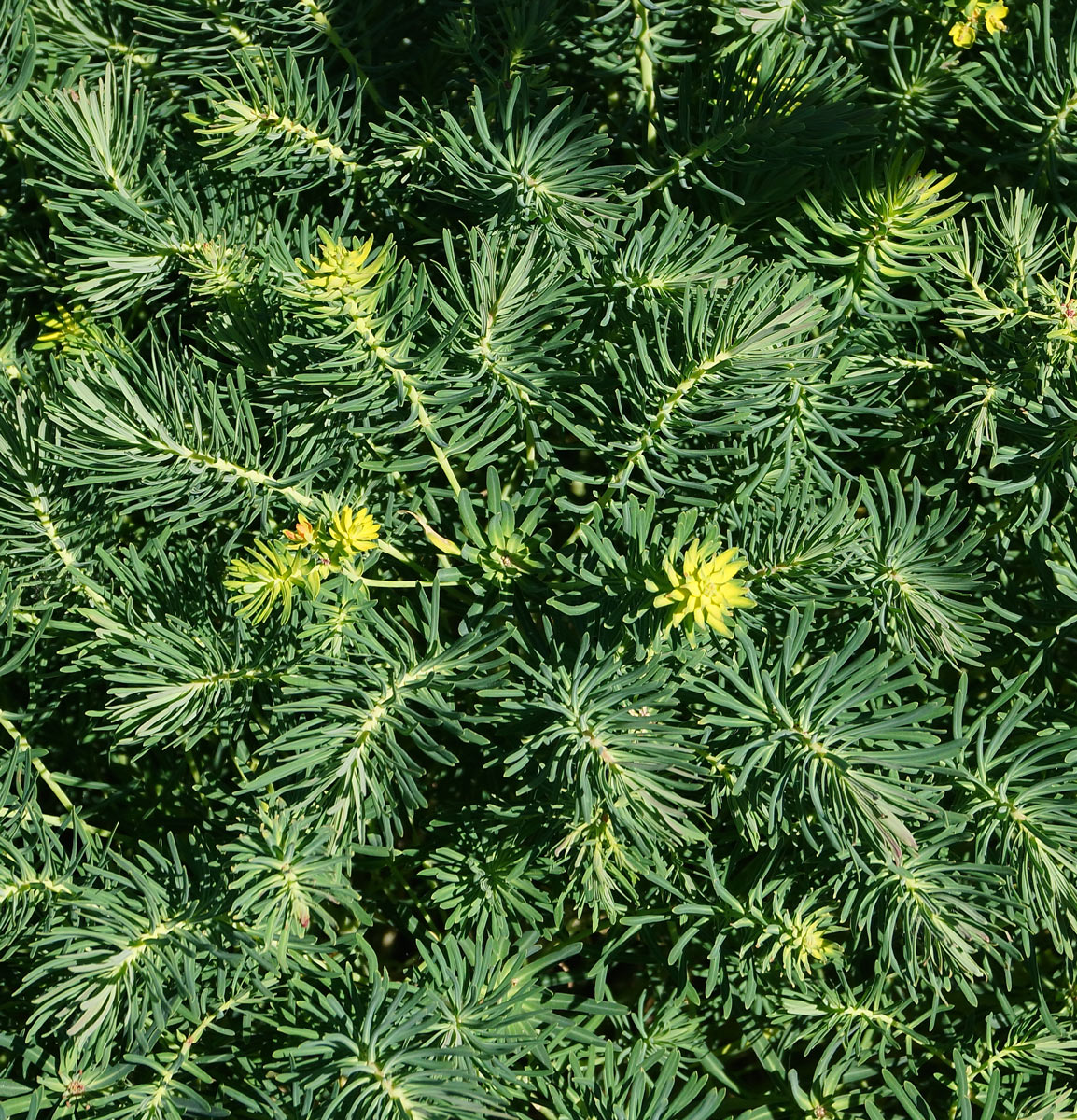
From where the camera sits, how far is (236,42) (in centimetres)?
105

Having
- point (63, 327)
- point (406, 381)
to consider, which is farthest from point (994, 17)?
point (63, 327)

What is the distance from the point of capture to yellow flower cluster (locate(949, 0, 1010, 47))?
95cm

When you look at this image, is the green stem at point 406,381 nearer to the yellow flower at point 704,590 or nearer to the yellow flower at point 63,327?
the yellow flower at point 704,590

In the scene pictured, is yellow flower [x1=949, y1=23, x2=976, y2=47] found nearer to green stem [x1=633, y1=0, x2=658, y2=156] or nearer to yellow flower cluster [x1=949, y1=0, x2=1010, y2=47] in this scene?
yellow flower cluster [x1=949, y1=0, x2=1010, y2=47]

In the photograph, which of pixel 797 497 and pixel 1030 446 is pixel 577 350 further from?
pixel 1030 446

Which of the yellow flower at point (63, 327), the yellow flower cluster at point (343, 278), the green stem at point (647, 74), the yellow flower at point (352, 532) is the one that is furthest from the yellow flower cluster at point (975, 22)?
the yellow flower at point (63, 327)

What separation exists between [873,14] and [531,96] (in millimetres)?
351

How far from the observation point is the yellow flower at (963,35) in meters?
0.95

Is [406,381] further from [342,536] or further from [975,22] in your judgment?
[975,22]

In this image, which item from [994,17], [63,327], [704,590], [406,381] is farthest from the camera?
[63,327]

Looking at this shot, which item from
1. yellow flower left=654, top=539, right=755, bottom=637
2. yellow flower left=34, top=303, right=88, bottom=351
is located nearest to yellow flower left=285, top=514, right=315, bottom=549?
yellow flower left=654, top=539, right=755, bottom=637

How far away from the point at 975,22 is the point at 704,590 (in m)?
0.68

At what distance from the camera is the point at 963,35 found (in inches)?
37.3

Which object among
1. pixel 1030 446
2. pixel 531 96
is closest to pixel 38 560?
pixel 531 96
